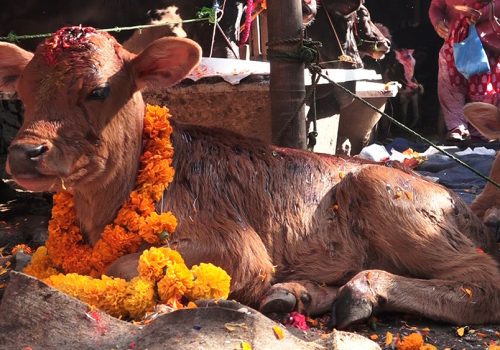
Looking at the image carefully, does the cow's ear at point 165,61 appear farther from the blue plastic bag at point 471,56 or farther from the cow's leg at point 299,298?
the blue plastic bag at point 471,56

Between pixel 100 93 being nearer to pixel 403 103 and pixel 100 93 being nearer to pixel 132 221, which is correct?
pixel 132 221

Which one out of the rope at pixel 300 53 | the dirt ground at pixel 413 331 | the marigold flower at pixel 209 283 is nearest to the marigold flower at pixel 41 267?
the dirt ground at pixel 413 331

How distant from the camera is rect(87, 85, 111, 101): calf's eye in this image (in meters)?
3.78

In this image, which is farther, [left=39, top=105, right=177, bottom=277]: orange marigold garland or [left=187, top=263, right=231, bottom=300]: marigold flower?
[left=39, top=105, right=177, bottom=277]: orange marigold garland

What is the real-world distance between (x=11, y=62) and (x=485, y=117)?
125 inches

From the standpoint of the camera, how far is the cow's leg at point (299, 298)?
382cm

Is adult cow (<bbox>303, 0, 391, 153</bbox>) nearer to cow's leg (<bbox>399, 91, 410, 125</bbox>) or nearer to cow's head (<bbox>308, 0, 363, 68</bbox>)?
cow's head (<bbox>308, 0, 363, 68</bbox>)

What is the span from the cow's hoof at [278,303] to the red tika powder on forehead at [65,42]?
5.25 ft

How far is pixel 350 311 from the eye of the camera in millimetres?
3779

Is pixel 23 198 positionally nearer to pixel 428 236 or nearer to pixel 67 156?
pixel 67 156

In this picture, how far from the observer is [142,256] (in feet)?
11.9

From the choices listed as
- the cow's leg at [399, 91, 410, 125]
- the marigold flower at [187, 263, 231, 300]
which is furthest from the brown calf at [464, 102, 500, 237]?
the cow's leg at [399, 91, 410, 125]

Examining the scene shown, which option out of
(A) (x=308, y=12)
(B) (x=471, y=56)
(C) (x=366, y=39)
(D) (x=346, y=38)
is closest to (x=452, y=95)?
(B) (x=471, y=56)

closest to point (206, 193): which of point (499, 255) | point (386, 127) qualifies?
point (499, 255)
